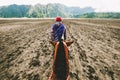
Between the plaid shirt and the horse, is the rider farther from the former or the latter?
the horse

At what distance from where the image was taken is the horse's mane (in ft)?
17.9

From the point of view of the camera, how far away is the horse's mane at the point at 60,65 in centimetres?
544

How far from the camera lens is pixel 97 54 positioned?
11398 mm

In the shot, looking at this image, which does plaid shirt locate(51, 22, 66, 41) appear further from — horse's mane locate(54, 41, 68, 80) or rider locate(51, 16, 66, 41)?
horse's mane locate(54, 41, 68, 80)

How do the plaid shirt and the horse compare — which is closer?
the horse

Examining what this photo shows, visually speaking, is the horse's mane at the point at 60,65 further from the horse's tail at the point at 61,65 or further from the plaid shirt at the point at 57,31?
the plaid shirt at the point at 57,31

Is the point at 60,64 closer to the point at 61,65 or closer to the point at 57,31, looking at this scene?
the point at 61,65

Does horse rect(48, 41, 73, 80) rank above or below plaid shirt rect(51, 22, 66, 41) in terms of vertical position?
below

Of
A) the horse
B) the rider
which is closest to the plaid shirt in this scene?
the rider

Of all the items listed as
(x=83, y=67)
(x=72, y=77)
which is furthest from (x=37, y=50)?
(x=72, y=77)

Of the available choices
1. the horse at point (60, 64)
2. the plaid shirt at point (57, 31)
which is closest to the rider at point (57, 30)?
the plaid shirt at point (57, 31)

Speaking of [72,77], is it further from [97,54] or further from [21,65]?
[97,54]

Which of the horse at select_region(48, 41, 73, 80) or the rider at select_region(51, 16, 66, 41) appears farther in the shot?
the rider at select_region(51, 16, 66, 41)

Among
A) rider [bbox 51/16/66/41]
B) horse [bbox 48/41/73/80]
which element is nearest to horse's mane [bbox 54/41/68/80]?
horse [bbox 48/41/73/80]
